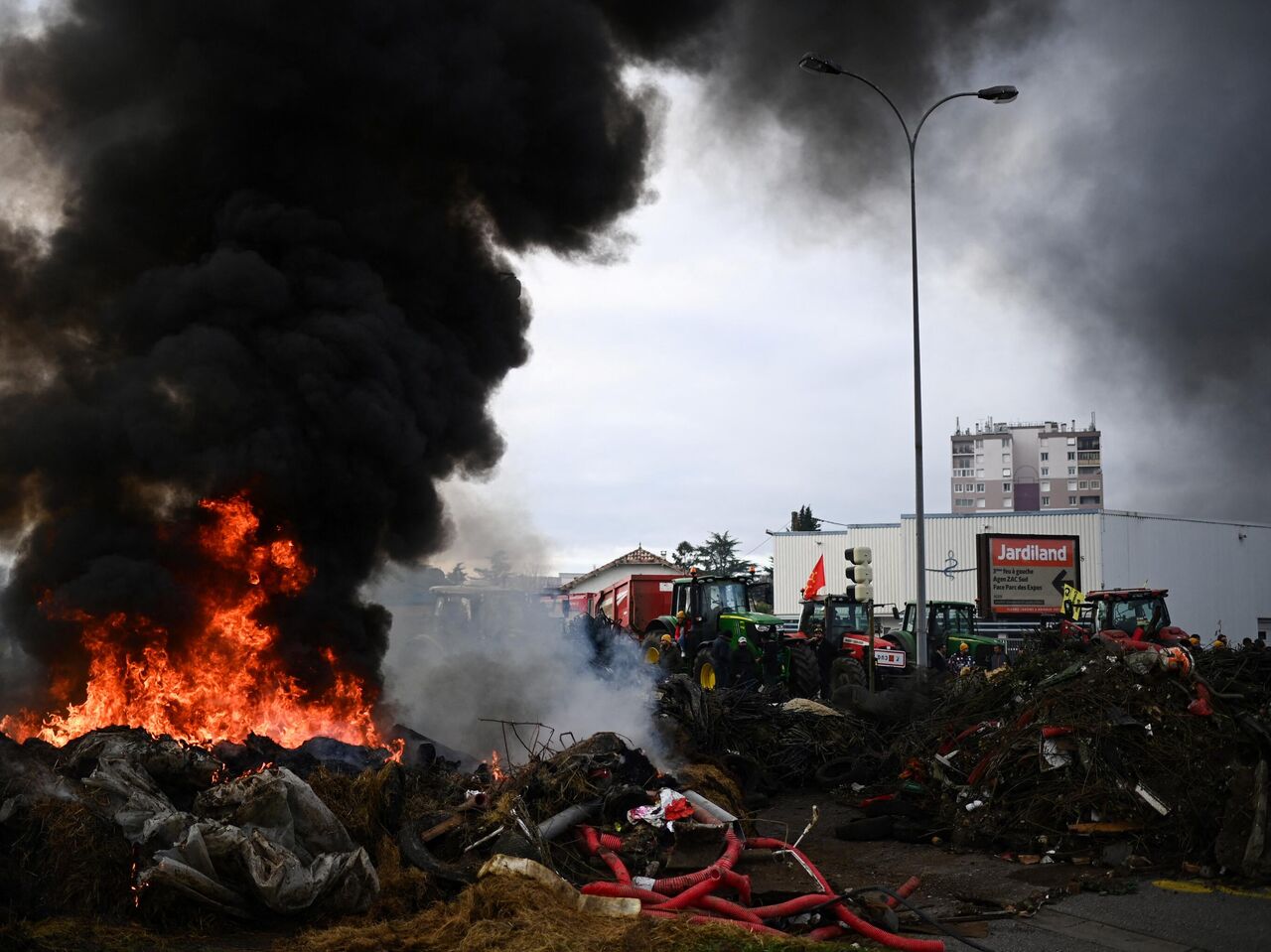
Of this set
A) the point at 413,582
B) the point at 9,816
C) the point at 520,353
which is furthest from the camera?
the point at 413,582

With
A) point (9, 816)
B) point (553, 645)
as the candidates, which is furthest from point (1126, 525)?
point (9, 816)

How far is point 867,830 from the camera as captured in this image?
9.15 meters

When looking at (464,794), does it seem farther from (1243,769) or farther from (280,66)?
(280,66)

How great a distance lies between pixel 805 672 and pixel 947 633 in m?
6.32

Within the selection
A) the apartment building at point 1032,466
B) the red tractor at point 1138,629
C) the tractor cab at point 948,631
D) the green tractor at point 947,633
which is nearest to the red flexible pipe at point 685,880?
the red tractor at point 1138,629

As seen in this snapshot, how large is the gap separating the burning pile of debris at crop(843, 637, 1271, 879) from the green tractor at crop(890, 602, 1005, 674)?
9.98 m

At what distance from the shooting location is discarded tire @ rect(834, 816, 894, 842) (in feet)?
30.0

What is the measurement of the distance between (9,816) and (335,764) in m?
3.03

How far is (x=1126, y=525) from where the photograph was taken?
38.8m

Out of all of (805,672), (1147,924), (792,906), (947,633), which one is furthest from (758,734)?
(947,633)

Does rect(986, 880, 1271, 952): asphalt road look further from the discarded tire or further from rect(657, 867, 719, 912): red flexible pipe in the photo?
the discarded tire

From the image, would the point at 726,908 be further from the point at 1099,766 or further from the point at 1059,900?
the point at 1099,766

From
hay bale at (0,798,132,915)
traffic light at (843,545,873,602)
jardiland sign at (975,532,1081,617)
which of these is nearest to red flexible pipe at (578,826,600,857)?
hay bale at (0,798,132,915)

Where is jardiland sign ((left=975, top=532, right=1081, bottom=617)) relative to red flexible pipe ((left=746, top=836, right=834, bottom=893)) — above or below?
above
